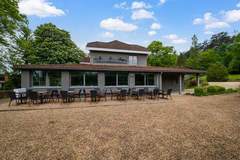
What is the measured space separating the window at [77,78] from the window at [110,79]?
2.42m

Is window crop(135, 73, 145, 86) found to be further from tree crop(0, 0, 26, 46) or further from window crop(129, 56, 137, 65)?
tree crop(0, 0, 26, 46)

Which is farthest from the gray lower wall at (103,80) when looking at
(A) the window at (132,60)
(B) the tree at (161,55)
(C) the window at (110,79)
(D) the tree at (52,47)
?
(B) the tree at (161,55)

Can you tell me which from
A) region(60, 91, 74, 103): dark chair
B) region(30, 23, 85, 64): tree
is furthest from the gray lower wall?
region(30, 23, 85, 64): tree

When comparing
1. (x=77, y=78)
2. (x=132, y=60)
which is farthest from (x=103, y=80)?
(x=132, y=60)

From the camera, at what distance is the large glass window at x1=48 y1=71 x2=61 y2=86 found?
47.4 ft

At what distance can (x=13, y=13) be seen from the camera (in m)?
14.8

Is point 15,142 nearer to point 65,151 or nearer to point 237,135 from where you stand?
point 65,151

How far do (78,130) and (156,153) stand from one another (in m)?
2.96

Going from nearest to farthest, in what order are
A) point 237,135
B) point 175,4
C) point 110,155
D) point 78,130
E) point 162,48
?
1. point 110,155
2. point 237,135
3. point 78,130
4. point 175,4
5. point 162,48

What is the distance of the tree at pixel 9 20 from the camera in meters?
14.1

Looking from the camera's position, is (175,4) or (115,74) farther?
(175,4)

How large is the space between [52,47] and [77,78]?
11.6 m

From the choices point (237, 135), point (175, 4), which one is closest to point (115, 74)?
point (175, 4)

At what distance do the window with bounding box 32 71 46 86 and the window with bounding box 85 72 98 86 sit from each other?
3789 mm
